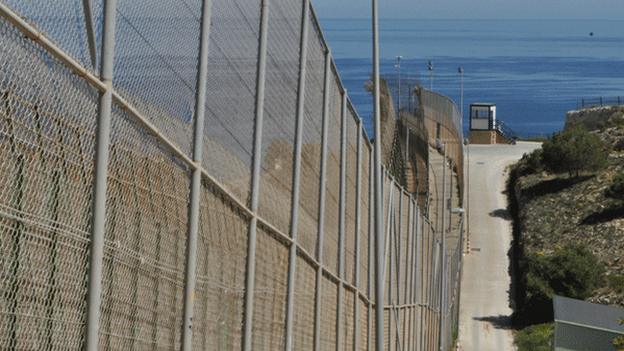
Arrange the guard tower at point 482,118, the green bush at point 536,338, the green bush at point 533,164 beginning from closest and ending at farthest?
the green bush at point 536,338 < the green bush at point 533,164 < the guard tower at point 482,118

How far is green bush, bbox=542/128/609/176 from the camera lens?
185ft

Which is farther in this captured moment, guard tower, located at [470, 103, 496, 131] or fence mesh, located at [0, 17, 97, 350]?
guard tower, located at [470, 103, 496, 131]

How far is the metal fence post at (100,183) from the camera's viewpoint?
16.5 feet

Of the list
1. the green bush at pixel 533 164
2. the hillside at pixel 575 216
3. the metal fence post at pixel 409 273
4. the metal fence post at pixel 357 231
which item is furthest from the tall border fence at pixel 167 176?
the green bush at pixel 533 164

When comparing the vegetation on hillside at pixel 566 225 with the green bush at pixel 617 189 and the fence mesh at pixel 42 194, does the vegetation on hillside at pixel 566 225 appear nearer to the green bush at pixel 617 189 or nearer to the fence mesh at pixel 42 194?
the green bush at pixel 617 189

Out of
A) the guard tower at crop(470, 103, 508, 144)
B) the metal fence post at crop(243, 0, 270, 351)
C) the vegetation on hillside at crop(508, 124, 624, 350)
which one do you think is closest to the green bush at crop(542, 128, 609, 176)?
the vegetation on hillside at crop(508, 124, 624, 350)

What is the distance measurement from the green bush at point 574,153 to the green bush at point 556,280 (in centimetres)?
1420

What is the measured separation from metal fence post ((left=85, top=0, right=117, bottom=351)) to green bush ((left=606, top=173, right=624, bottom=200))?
48.6 meters

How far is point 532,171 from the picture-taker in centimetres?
6184

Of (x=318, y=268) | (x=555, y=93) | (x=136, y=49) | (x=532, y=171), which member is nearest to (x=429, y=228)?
(x=318, y=268)

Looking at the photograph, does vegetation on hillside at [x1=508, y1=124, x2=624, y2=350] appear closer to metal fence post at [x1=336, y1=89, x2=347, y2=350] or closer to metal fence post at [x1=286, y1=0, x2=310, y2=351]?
metal fence post at [x1=336, y1=89, x2=347, y2=350]

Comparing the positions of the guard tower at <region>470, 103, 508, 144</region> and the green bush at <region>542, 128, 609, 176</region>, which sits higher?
the guard tower at <region>470, 103, 508, 144</region>

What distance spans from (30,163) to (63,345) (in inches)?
30.4

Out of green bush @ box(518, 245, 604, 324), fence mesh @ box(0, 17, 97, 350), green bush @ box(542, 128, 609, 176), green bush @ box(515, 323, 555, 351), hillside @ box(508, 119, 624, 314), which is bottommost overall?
fence mesh @ box(0, 17, 97, 350)
